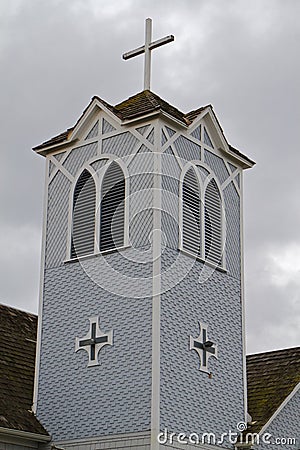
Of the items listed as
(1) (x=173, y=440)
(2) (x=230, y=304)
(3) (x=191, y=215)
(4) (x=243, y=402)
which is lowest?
(1) (x=173, y=440)

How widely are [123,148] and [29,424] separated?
6658 mm

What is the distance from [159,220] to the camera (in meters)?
21.8

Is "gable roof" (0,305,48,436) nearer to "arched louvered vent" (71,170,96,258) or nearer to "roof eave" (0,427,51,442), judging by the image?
"roof eave" (0,427,51,442)

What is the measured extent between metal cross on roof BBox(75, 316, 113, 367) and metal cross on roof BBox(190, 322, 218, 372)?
190 cm

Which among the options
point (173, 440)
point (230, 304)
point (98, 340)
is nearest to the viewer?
point (173, 440)

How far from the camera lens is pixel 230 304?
23719mm

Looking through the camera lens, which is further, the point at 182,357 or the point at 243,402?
the point at 243,402

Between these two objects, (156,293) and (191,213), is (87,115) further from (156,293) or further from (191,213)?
(156,293)

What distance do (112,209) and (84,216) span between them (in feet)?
2.86

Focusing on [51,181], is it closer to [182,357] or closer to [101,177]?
[101,177]

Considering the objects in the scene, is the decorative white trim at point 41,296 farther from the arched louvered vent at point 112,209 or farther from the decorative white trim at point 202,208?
the decorative white trim at point 202,208

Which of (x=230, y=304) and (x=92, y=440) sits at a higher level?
(x=230, y=304)

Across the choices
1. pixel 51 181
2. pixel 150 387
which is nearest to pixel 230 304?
pixel 150 387

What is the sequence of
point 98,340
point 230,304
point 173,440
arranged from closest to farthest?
point 173,440, point 98,340, point 230,304
